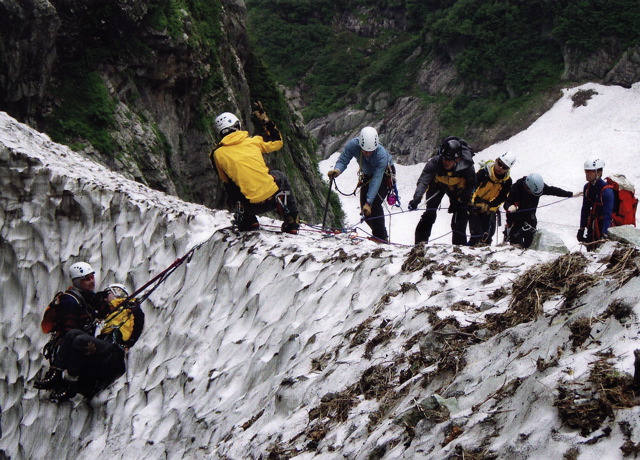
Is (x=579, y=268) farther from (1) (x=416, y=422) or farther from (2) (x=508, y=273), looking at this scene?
(1) (x=416, y=422)

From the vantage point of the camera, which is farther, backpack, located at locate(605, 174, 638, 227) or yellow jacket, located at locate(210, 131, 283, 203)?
backpack, located at locate(605, 174, 638, 227)

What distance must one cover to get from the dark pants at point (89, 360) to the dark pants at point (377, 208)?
403 centimetres

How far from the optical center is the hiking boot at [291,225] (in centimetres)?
843

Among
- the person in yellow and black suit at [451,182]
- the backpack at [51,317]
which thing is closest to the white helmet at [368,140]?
the person in yellow and black suit at [451,182]

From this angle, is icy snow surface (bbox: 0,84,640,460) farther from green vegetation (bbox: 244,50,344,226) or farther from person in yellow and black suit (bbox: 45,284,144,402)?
green vegetation (bbox: 244,50,344,226)

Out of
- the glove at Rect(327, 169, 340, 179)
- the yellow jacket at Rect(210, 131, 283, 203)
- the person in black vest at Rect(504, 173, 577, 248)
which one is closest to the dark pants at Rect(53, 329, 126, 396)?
the yellow jacket at Rect(210, 131, 283, 203)

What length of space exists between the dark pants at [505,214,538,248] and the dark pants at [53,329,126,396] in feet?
20.1

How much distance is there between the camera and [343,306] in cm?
580

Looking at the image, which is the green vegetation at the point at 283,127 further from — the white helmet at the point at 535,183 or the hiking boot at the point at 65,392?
the hiking boot at the point at 65,392

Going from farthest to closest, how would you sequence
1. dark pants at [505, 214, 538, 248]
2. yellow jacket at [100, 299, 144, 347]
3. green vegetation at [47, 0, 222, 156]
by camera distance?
1. green vegetation at [47, 0, 222, 156]
2. dark pants at [505, 214, 538, 248]
3. yellow jacket at [100, 299, 144, 347]

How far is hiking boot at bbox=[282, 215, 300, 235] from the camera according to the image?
8.43 metres

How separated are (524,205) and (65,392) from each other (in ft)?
22.9

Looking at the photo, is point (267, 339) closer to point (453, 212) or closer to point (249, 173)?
point (249, 173)

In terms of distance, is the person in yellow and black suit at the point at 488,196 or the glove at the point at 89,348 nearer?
the glove at the point at 89,348
